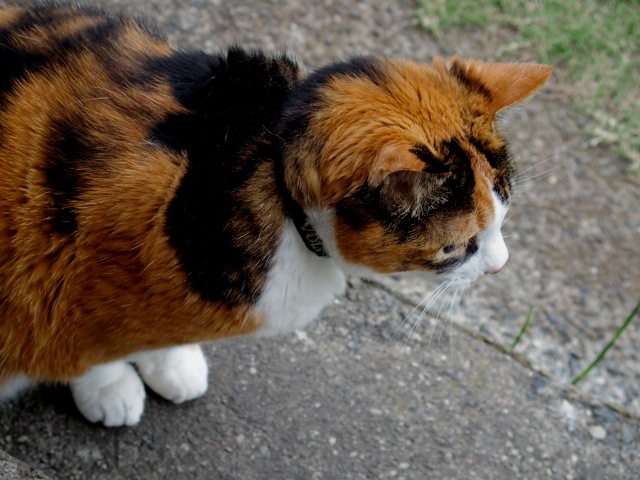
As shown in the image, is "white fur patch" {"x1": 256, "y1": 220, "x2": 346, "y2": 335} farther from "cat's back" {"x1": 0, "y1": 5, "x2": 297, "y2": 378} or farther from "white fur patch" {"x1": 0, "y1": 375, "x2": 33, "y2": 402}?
"white fur patch" {"x1": 0, "y1": 375, "x2": 33, "y2": 402}

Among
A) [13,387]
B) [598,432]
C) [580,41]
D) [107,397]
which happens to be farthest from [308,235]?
[580,41]

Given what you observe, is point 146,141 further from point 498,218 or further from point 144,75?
point 498,218

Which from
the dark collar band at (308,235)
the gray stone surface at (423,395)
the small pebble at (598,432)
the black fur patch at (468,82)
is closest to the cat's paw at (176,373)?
the gray stone surface at (423,395)

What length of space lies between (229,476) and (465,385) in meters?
0.80

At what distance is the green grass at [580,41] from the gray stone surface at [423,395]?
61cm

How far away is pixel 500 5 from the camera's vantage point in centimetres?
374

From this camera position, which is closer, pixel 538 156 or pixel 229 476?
pixel 229 476

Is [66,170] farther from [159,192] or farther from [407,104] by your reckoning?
[407,104]

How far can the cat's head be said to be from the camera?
155 centimetres

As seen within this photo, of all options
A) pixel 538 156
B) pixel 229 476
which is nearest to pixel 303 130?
pixel 229 476

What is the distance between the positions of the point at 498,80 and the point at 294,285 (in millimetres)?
702

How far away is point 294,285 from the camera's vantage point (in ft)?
5.96

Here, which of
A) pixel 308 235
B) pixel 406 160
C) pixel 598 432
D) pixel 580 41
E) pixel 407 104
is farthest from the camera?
pixel 580 41

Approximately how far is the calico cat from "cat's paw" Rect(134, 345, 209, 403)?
0.29m
